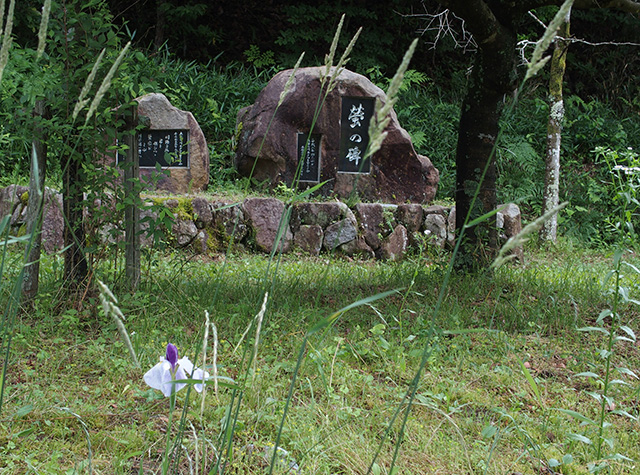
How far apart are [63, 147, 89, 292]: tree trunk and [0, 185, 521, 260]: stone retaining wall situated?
8.63 ft

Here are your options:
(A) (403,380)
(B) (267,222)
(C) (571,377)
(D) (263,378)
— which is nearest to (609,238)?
(B) (267,222)

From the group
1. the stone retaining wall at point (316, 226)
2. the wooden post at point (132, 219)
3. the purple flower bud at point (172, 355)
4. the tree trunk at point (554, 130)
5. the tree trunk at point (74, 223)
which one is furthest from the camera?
the tree trunk at point (554, 130)

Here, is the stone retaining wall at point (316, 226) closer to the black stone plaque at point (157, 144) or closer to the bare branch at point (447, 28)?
the black stone plaque at point (157, 144)

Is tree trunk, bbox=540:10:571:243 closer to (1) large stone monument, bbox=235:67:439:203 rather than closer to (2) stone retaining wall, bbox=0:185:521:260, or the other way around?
(2) stone retaining wall, bbox=0:185:521:260

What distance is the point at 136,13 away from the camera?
36.9ft

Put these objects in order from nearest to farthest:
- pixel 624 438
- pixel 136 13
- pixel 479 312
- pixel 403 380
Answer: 1. pixel 624 438
2. pixel 403 380
3. pixel 479 312
4. pixel 136 13

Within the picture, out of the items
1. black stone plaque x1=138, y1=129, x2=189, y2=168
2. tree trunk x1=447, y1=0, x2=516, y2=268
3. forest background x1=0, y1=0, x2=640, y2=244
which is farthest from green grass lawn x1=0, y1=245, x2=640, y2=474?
forest background x1=0, y1=0, x2=640, y2=244

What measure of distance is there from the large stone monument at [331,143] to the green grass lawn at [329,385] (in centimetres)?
342

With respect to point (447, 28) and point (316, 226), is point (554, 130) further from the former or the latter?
point (316, 226)

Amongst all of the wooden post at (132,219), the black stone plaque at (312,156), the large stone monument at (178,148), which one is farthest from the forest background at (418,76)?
the wooden post at (132,219)

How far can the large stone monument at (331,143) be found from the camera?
23.0ft

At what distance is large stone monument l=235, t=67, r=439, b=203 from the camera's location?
702 cm

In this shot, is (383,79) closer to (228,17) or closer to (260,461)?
(228,17)

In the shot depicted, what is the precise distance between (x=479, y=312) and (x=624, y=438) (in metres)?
1.31
